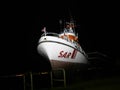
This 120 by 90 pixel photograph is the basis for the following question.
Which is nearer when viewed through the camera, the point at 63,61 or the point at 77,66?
the point at 63,61

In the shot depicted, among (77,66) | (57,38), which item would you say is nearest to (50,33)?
(57,38)

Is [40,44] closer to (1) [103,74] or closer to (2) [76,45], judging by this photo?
(2) [76,45]

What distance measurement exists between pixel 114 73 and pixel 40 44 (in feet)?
18.8

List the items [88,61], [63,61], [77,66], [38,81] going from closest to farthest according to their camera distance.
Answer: [38,81], [63,61], [77,66], [88,61]

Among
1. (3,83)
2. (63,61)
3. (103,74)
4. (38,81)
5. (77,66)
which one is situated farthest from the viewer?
(77,66)

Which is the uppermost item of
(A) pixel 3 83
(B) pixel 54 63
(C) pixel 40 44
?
(C) pixel 40 44

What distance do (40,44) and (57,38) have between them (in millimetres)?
1318

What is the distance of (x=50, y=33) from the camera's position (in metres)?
18.1

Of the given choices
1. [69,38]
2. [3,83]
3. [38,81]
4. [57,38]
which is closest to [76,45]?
[69,38]

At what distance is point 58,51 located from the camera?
18016 millimetres

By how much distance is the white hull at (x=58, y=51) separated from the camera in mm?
17594

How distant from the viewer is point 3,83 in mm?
14633

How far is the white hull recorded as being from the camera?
17.6 m

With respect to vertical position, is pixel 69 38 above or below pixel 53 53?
above
